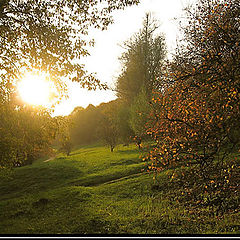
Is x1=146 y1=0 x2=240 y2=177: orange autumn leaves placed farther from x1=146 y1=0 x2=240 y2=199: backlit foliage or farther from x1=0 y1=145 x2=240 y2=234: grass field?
x1=0 y1=145 x2=240 y2=234: grass field

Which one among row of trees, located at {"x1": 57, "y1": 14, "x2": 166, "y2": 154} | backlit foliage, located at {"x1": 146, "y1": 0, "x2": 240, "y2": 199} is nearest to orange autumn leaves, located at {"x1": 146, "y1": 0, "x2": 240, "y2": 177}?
backlit foliage, located at {"x1": 146, "y1": 0, "x2": 240, "y2": 199}

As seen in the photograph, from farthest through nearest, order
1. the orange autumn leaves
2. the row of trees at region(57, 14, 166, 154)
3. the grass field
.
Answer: the row of trees at region(57, 14, 166, 154), the grass field, the orange autumn leaves

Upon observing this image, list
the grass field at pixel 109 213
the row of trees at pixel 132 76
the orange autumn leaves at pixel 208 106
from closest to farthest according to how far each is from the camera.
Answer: the orange autumn leaves at pixel 208 106 < the grass field at pixel 109 213 < the row of trees at pixel 132 76

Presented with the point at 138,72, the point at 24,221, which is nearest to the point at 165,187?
the point at 24,221

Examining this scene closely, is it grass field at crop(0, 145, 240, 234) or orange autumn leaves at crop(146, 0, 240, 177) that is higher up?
orange autumn leaves at crop(146, 0, 240, 177)

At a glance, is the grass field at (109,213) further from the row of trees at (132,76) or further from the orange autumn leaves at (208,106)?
the row of trees at (132,76)

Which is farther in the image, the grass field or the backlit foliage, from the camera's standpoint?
the grass field

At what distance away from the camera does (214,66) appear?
22.5ft

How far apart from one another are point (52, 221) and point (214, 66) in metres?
8.48

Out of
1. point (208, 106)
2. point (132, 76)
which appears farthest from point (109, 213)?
point (132, 76)

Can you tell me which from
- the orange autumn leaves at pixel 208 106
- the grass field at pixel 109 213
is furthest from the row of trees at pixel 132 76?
the orange autumn leaves at pixel 208 106

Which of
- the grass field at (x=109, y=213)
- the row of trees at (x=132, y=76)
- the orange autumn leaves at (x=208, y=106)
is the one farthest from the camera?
the row of trees at (x=132, y=76)

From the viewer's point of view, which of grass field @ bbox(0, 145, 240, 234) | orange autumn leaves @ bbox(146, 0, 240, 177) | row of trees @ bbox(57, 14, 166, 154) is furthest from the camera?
row of trees @ bbox(57, 14, 166, 154)

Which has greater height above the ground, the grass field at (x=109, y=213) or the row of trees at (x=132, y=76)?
the row of trees at (x=132, y=76)
